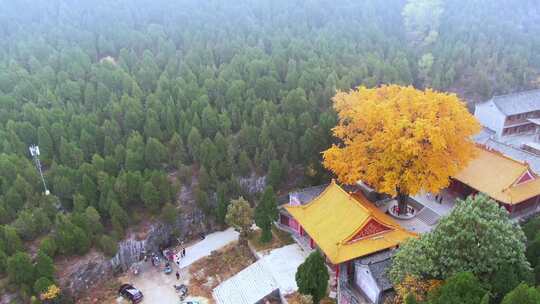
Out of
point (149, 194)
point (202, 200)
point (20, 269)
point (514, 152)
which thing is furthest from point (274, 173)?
point (514, 152)

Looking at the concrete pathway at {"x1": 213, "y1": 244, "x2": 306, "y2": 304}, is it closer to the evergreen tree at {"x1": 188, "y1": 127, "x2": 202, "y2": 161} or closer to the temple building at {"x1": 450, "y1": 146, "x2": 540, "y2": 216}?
the evergreen tree at {"x1": 188, "y1": 127, "x2": 202, "y2": 161}

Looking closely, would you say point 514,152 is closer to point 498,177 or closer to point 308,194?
point 498,177

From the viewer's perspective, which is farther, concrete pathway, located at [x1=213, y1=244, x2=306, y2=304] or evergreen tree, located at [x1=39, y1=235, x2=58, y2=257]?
evergreen tree, located at [x1=39, y1=235, x2=58, y2=257]

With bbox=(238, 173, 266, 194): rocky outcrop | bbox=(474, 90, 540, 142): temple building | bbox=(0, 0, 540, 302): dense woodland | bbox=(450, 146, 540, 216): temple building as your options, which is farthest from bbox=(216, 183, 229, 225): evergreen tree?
bbox=(474, 90, 540, 142): temple building

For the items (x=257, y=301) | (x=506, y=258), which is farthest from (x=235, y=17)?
(x=506, y=258)

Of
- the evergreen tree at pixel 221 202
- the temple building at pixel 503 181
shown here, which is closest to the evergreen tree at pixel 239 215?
the evergreen tree at pixel 221 202

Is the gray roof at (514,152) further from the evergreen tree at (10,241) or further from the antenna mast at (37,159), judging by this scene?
the evergreen tree at (10,241)

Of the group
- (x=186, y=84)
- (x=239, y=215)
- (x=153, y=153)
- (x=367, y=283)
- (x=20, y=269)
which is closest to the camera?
(x=367, y=283)
